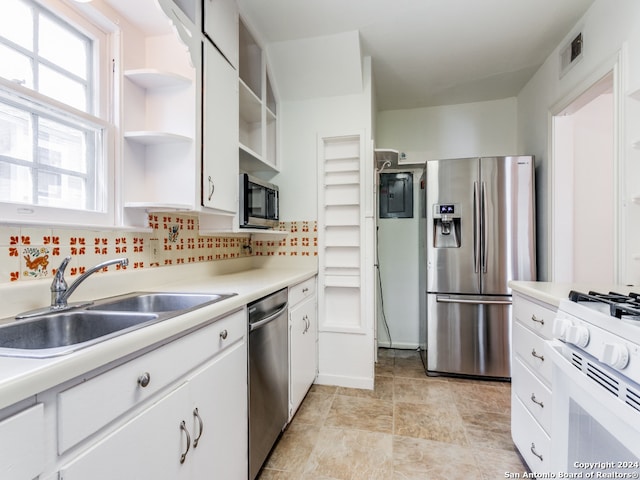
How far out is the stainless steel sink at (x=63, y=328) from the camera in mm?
939

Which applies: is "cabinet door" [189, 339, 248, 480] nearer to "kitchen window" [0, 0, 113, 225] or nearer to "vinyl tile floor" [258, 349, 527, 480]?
"vinyl tile floor" [258, 349, 527, 480]

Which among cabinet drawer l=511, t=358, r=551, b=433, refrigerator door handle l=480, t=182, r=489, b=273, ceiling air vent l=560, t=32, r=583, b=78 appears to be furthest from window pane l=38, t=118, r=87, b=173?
ceiling air vent l=560, t=32, r=583, b=78

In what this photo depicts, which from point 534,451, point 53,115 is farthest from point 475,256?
point 53,115

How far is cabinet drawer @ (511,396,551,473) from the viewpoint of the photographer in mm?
1340

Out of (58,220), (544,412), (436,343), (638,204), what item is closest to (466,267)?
(436,343)

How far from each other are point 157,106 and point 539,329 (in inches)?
82.9

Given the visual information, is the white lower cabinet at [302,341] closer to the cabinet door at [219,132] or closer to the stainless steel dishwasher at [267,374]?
the stainless steel dishwasher at [267,374]

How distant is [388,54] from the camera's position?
8.14 ft

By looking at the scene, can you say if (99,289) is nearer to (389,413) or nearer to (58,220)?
(58,220)

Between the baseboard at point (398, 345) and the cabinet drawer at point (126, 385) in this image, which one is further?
the baseboard at point (398, 345)

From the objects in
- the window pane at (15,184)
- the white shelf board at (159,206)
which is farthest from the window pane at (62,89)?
the white shelf board at (159,206)

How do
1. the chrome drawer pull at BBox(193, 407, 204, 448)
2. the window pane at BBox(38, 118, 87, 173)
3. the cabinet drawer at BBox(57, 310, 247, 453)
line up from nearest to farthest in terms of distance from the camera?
the cabinet drawer at BBox(57, 310, 247, 453), the chrome drawer pull at BBox(193, 407, 204, 448), the window pane at BBox(38, 118, 87, 173)

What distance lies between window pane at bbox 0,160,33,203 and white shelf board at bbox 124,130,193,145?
430mm

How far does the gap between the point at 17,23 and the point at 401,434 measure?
8.51 ft
